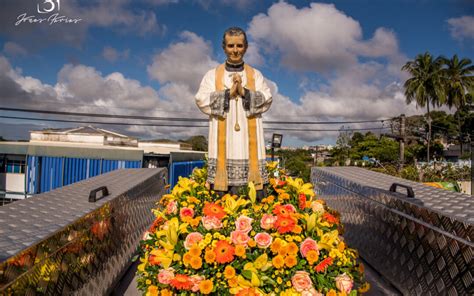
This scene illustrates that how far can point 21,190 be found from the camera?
12.6 metres

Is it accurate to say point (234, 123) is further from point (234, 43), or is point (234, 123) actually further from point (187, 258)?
point (187, 258)

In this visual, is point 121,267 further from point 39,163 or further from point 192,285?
point 39,163

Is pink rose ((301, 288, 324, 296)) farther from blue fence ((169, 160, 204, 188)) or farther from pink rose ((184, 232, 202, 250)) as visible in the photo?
blue fence ((169, 160, 204, 188))

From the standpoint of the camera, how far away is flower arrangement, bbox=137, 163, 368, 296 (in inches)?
72.6

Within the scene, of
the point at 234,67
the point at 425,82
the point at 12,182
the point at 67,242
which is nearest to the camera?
the point at 67,242

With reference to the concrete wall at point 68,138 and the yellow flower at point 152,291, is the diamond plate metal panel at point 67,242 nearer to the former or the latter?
the yellow flower at point 152,291

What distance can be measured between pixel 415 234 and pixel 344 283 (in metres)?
1.10

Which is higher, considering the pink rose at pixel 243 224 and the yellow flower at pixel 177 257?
the pink rose at pixel 243 224

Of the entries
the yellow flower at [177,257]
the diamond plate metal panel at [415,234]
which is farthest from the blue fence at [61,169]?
the yellow flower at [177,257]

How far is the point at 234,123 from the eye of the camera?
3035 millimetres

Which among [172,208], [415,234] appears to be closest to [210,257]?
[172,208]

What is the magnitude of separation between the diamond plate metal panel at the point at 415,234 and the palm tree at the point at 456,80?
100 feet

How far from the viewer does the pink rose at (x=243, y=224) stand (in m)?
2.03

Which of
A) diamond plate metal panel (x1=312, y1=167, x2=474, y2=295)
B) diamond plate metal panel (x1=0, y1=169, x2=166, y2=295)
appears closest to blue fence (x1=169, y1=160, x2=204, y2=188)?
diamond plate metal panel (x1=0, y1=169, x2=166, y2=295)
